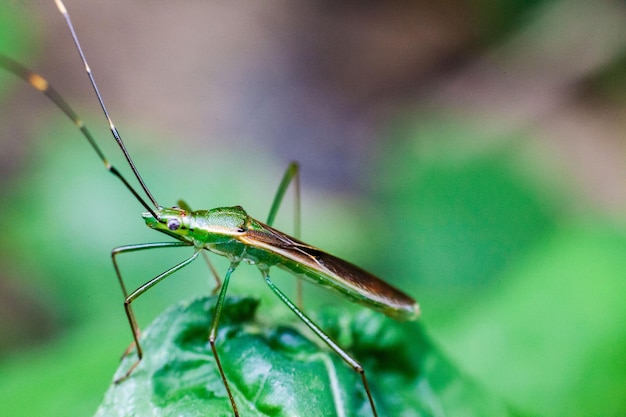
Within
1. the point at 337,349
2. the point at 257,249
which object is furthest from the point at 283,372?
the point at 257,249

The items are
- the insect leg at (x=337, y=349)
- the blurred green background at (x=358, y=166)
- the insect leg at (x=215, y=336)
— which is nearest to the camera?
the insect leg at (x=215, y=336)

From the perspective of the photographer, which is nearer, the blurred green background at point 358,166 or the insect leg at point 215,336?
the insect leg at point 215,336

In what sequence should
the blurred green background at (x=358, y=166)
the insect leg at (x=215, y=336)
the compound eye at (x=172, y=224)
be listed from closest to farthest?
1. the insect leg at (x=215, y=336)
2. the compound eye at (x=172, y=224)
3. the blurred green background at (x=358, y=166)

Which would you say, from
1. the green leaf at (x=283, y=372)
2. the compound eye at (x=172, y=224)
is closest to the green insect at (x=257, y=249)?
the compound eye at (x=172, y=224)

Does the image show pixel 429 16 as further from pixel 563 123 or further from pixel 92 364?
pixel 92 364

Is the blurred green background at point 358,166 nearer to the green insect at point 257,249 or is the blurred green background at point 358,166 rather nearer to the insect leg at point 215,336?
the green insect at point 257,249

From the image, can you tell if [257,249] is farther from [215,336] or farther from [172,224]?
[215,336]

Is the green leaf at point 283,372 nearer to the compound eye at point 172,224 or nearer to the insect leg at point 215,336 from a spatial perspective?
the insect leg at point 215,336

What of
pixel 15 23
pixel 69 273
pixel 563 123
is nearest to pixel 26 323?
pixel 69 273

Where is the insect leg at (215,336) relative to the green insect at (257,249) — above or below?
below
